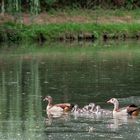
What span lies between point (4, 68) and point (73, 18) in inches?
930

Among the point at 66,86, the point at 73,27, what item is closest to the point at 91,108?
the point at 66,86

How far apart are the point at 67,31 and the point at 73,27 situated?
75 cm

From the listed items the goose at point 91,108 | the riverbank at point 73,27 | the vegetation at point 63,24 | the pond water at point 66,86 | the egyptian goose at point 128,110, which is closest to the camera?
the pond water at point 66,86

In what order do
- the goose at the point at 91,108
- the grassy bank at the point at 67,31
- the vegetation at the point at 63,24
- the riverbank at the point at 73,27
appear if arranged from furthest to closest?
the riverbank at the point at 73,27 < the vegetation at the point at 63,24 < the grassy bank at the point at 67,31 < the goose at the point at 91,108

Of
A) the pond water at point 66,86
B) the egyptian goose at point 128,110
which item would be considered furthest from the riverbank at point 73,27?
the egyptian goose at point 128,110

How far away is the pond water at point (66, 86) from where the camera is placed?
59.7 ft

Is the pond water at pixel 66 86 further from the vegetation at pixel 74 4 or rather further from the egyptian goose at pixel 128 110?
the vegetation at pixel 74 4

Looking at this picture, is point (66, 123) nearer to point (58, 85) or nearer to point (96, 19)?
point (58, 85)

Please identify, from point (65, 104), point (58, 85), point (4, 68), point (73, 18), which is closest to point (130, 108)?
point (65, 104)

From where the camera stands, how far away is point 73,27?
52875 millimetres

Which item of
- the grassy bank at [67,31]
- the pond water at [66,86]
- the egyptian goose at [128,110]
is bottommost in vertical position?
the grassy bank at [67,31]

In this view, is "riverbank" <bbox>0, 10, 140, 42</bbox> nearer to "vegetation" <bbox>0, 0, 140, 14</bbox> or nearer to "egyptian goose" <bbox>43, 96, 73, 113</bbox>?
"vegetation" <bbox>0, 0, 140, 14</bbox>

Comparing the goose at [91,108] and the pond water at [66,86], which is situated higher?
the goose at [91,108]

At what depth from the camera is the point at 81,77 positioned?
29.9 meters
